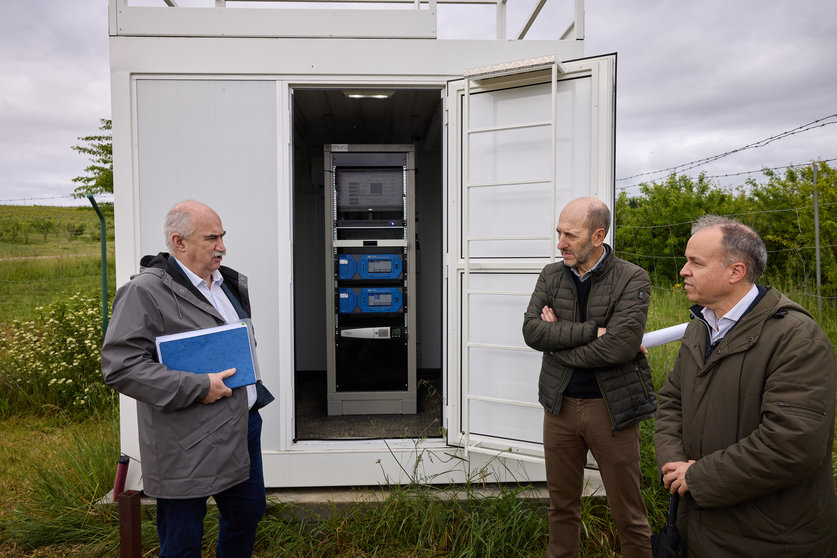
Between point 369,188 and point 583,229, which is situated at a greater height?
point 369,188

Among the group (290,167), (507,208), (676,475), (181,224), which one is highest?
(290,167)

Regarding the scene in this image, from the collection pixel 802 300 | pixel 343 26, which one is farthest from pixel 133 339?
pixel 802 300

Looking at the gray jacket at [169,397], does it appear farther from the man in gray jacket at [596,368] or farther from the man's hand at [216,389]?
the man in gray jacket at [596,368]

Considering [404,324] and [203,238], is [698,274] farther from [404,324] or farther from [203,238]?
[404,324]

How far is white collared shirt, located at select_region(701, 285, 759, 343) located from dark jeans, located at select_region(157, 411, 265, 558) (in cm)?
178

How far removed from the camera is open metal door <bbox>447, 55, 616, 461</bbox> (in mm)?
3227

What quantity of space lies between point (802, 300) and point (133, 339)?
24.1 ft

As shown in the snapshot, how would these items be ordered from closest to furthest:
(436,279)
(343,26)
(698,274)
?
(698,274), (343,26), (436,279)

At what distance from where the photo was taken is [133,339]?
6.43ft

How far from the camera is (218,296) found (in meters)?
2.31

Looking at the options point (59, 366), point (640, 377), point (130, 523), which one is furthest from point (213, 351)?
point (59, 366)

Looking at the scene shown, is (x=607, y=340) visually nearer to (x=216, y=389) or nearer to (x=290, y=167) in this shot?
(x=216, y=389)

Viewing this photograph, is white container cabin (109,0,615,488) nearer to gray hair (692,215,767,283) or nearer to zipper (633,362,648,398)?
zipper (633,362,648,398)

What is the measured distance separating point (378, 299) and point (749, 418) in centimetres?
335
